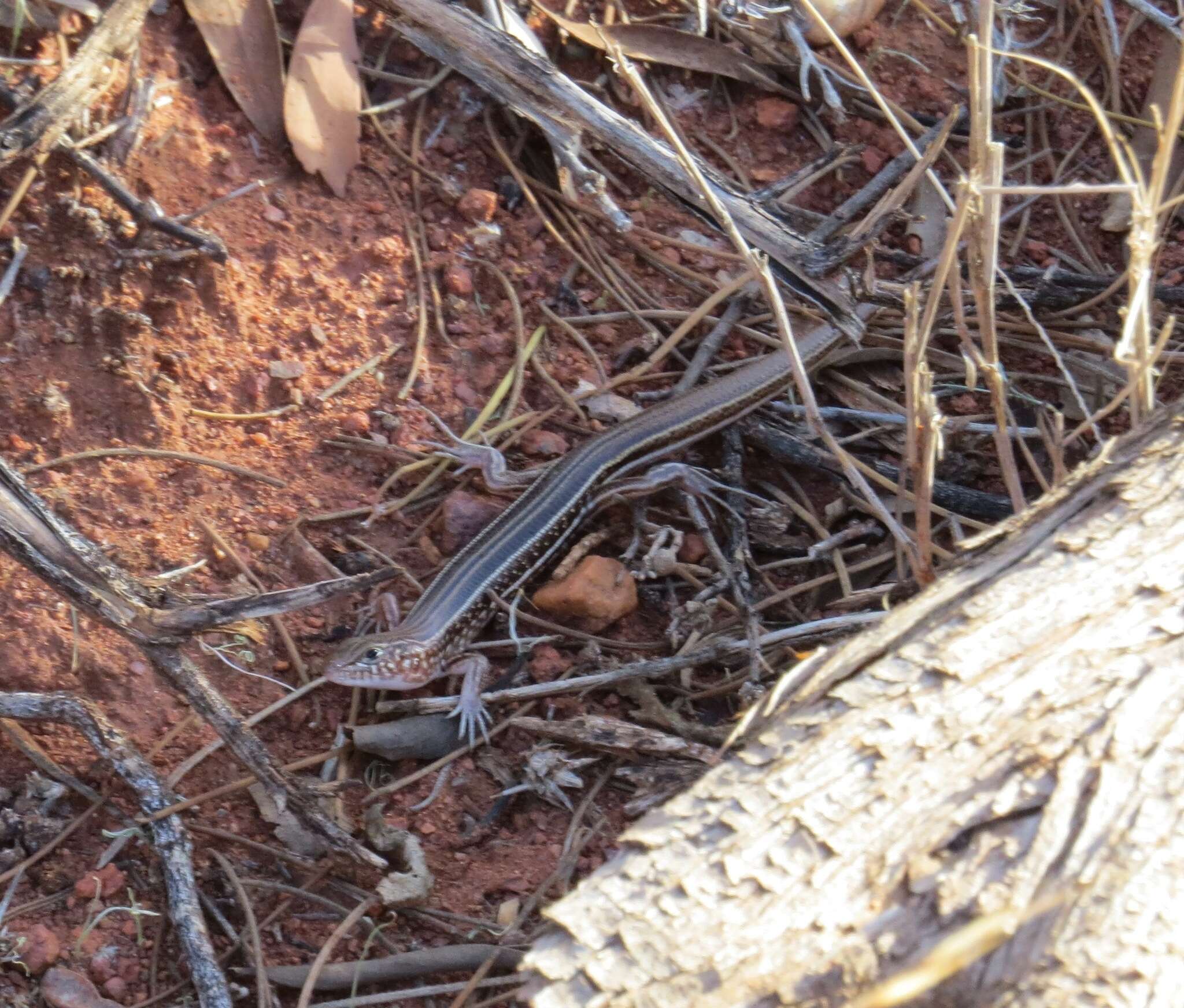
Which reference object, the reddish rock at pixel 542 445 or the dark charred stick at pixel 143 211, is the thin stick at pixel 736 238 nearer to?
the reddish rock at pixel 542 445

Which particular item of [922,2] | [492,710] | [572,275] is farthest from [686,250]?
[492,710]

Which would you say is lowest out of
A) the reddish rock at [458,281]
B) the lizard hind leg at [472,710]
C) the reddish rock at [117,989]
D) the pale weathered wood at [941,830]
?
the reddish rock at [117,989]

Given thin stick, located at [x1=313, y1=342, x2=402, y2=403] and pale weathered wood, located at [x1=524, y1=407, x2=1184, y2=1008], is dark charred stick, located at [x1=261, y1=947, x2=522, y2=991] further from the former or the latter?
thin stick, located at [x1=313, y1=342, x2=402, y2=403]

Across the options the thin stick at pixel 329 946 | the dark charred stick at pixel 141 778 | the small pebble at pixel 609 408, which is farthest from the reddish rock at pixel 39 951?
the small pebble at pixel 609 408

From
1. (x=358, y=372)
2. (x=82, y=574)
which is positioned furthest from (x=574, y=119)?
(x=82, y=574)

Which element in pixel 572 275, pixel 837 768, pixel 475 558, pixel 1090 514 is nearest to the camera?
pixel 837 768

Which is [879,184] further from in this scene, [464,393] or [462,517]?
[462,517]

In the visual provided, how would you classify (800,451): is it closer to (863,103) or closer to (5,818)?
(863,103)
